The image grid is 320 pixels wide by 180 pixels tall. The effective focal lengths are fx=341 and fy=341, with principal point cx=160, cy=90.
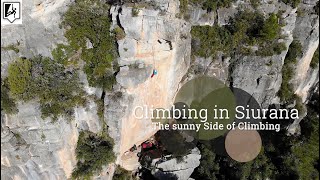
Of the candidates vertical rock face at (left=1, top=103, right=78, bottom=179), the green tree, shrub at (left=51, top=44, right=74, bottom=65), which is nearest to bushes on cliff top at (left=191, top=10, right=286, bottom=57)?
the green tree

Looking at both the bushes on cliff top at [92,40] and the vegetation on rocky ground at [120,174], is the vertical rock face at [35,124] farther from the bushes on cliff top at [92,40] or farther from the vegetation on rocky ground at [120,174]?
the vegetation on rocky ground at [120,174]

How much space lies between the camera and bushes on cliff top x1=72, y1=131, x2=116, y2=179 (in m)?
21.0

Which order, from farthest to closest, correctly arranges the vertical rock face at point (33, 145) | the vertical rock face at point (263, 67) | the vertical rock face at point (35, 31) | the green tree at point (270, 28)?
the vertical rock face at point (263, 67) < the green tree at point (270, 28) < the vertical rock face at point (33, 145) < the vertical rock face at point (35, 31)

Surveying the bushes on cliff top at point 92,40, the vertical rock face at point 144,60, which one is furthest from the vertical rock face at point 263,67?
the bushes on cliff top at point 92,40

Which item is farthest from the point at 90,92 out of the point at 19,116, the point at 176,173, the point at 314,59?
the point at 314,59

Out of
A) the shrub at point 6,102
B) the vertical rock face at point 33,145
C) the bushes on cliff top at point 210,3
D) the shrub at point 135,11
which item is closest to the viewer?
the shrub at point 6,102

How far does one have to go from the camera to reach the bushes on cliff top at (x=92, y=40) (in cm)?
1959

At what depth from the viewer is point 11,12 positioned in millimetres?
18375

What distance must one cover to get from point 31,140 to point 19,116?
1.58 m

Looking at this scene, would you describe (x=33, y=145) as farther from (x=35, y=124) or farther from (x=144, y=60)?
(x=144, y=60)

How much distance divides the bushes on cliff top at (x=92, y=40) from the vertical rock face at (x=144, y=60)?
29.2 inches

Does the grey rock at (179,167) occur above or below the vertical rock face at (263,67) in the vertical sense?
below

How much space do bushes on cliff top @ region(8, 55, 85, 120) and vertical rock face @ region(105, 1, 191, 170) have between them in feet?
7.51

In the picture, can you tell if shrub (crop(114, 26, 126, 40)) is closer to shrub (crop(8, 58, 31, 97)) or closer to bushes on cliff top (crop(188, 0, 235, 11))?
shrub (crop(8, 58, 31, 97))
